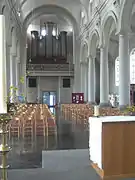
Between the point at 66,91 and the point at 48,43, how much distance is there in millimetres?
6614

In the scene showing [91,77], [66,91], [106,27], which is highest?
[106,27]

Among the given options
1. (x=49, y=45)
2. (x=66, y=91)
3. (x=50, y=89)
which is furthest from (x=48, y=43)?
(x=66, y=91)

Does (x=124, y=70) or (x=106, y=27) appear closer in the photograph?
(x=124, y=70)

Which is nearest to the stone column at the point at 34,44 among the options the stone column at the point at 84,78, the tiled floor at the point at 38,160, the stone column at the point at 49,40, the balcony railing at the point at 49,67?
the stone column at the point at 49,40

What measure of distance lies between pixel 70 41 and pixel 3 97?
107 ft

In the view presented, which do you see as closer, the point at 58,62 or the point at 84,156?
the point at 84,156

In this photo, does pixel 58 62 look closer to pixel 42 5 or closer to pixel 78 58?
pixel 78 58

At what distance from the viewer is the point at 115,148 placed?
3365 mm

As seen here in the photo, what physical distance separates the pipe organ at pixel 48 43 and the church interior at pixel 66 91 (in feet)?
0.41

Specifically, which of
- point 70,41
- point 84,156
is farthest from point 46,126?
point 70,41

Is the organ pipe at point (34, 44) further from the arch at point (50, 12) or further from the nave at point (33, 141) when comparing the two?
the nave at point (33, 141)

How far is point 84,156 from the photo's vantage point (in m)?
5.87

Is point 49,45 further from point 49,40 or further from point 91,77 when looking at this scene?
point 91,77

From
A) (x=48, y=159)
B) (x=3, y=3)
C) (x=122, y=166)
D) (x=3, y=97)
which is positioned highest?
(x=3, y=3)
